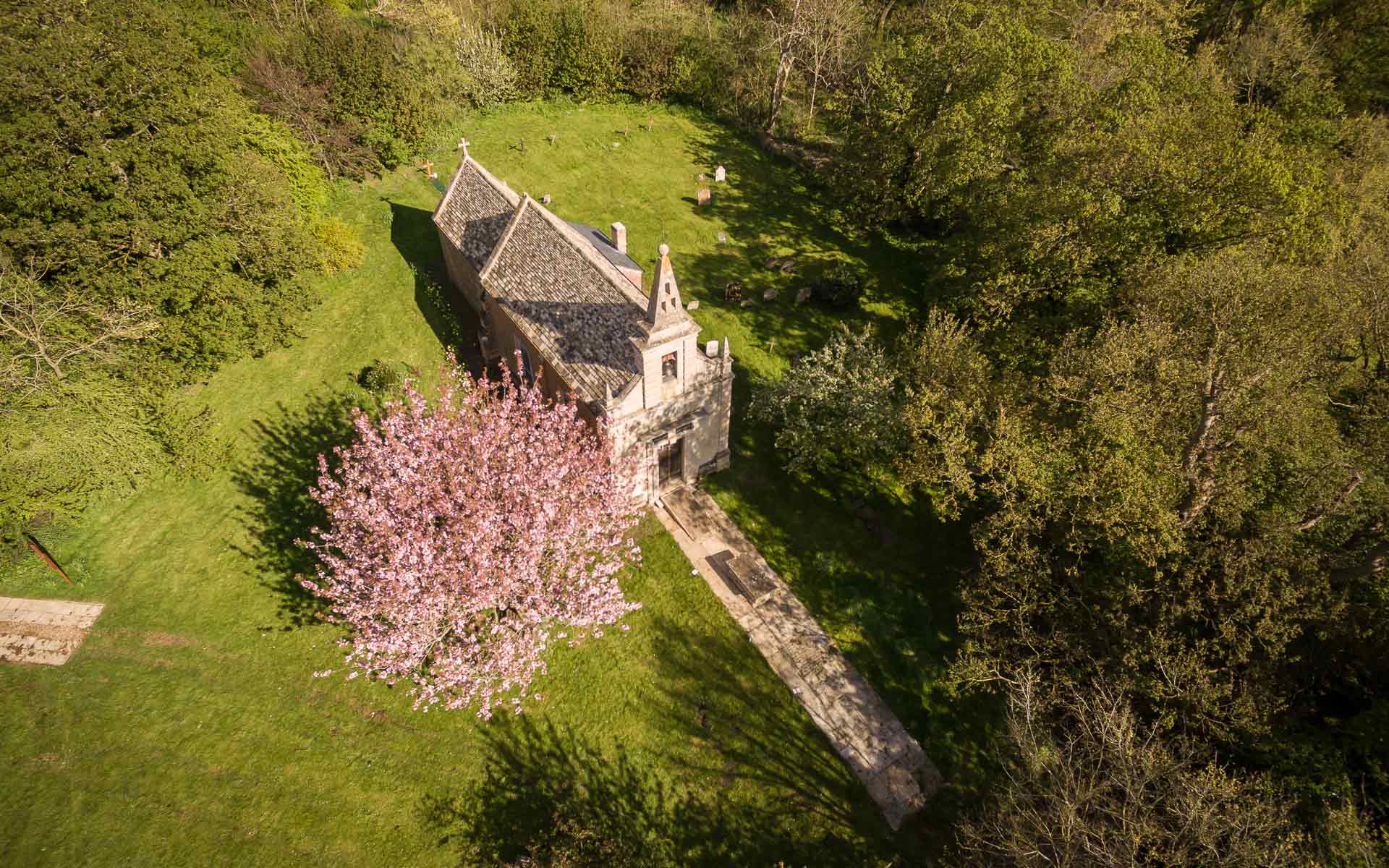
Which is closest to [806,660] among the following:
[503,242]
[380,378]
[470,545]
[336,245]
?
[470,545]

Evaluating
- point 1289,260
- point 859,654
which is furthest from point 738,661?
point 1289,260

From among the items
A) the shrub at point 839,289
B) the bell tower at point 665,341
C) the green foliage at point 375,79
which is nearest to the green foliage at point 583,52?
the green foliage at point 375,79

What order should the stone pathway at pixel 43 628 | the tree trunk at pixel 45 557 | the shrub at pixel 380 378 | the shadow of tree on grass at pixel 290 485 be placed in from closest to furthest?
the stone pathway at pixel 43 628, the tree trunk at pixel 45 557, the shadow of tree on grass at pixel 290 485, the shrub at pixel 380 378

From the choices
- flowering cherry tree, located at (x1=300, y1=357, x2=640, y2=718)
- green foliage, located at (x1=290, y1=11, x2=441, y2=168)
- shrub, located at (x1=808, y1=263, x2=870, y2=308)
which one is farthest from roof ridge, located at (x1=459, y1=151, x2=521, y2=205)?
shrub, located at (x1=808, y1=263, x2=870, y2=308)

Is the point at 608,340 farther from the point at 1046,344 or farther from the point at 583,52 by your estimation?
the point at 583,52

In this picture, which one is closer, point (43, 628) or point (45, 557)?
point (43, 628)

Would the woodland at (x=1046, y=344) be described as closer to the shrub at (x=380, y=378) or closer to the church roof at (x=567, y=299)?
the shrub at (x=380, y=378)
